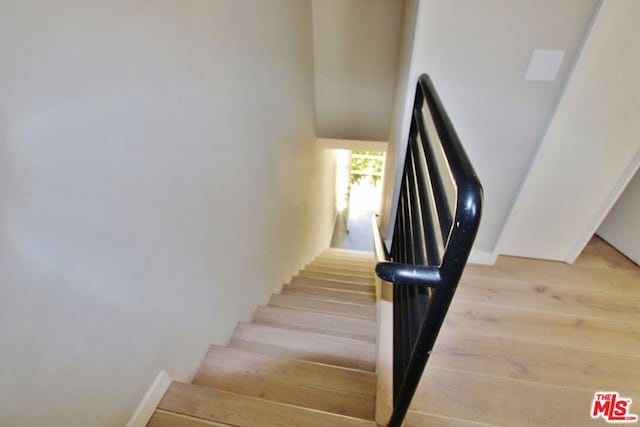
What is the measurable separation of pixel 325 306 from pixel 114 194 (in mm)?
1368

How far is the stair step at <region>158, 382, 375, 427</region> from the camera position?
2.62 ft

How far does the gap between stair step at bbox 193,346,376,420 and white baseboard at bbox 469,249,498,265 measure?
1.14 m

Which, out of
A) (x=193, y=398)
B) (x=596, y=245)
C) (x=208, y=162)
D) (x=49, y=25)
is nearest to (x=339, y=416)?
(x=193, y=398)

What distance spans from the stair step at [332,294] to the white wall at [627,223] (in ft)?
5.83

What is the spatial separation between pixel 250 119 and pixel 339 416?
4.38 feet

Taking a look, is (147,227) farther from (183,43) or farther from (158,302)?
(183,43)

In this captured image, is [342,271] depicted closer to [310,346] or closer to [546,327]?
[310,346]

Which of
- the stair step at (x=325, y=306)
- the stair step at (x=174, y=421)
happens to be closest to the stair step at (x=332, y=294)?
the stair step at (x=325, y=306)

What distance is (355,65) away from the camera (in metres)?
2.81

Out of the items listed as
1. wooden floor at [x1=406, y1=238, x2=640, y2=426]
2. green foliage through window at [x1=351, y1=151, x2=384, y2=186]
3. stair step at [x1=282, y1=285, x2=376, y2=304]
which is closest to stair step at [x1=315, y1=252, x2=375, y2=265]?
stair step at [x1=282, y1=285, x2=376, y2=304]

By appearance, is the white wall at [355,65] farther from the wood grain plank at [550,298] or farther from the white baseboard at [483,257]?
the wood grain plank at [550,298]

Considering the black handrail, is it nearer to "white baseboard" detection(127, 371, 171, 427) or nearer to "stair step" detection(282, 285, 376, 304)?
"white baseboard" detection(127, 371, 171, 427)

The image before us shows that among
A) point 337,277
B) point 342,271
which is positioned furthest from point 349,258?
point 337,277

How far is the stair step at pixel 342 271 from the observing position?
271 cm
